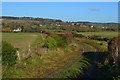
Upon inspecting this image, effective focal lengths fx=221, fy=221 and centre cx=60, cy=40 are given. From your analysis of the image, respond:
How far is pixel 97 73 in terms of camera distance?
57.0 ft

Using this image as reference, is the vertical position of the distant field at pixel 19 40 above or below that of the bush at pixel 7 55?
above

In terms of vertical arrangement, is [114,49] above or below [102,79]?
above

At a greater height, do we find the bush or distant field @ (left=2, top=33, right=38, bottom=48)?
distant field @ (left=2, top=33, right=38, bottom=48)

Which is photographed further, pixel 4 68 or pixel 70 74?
pixel 70 74

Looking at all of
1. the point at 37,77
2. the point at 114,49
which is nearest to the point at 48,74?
the point at 37,77

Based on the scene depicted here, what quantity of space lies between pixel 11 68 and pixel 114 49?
31.4 ft

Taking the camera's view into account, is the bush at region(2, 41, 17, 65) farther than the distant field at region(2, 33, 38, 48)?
No

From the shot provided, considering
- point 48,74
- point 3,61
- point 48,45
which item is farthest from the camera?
Answer: point 48,45

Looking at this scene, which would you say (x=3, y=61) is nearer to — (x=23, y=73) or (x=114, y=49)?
(x=23, y=73)

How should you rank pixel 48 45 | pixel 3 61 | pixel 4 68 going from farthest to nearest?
pixel 48 45 < pixel 3 61 < pixel 4 68

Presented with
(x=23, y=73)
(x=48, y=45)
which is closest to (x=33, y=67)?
(x=23, y=73)

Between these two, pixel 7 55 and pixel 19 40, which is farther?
pixel 19 40

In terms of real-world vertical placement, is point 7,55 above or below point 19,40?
below

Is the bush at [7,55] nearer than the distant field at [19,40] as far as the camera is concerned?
Yes
